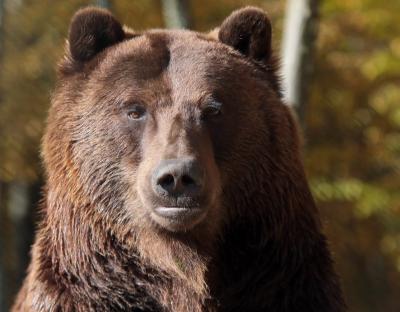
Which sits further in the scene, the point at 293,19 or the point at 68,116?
the point at 293,19

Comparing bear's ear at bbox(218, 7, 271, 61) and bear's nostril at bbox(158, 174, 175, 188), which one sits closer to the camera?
bear's nostril at bbox(158, 174, 175, 188)

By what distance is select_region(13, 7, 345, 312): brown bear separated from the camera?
5.66m

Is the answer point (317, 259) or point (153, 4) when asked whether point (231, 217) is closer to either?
point (317, 259)

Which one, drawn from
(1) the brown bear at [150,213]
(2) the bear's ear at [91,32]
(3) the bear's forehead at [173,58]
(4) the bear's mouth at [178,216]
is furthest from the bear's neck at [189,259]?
(2) the bear's ear at [91,32]

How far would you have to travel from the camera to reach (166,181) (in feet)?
17.0

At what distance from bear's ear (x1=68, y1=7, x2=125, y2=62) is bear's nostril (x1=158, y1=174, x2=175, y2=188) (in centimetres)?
123

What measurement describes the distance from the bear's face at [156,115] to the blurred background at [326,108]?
5955 mm

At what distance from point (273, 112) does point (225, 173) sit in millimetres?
516

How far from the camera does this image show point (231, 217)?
19.0 ft

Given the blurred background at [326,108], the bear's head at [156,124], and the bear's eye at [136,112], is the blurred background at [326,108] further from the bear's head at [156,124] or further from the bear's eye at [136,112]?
the bear's eye at [136,112]

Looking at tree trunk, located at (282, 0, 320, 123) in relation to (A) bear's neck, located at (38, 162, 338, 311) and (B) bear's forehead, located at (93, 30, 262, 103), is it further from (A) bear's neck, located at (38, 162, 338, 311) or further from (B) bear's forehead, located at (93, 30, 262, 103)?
(A) bear's neck, located at (38, 162, 338, 311)

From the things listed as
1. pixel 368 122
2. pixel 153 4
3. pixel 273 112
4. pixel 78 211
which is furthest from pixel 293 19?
pixel 368 122

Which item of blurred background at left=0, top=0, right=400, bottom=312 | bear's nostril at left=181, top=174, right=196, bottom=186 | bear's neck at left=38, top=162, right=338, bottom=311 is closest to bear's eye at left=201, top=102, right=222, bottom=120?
bear's neck at left=38, top=162, right=338, bottom=311

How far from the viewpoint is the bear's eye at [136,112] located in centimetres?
565
